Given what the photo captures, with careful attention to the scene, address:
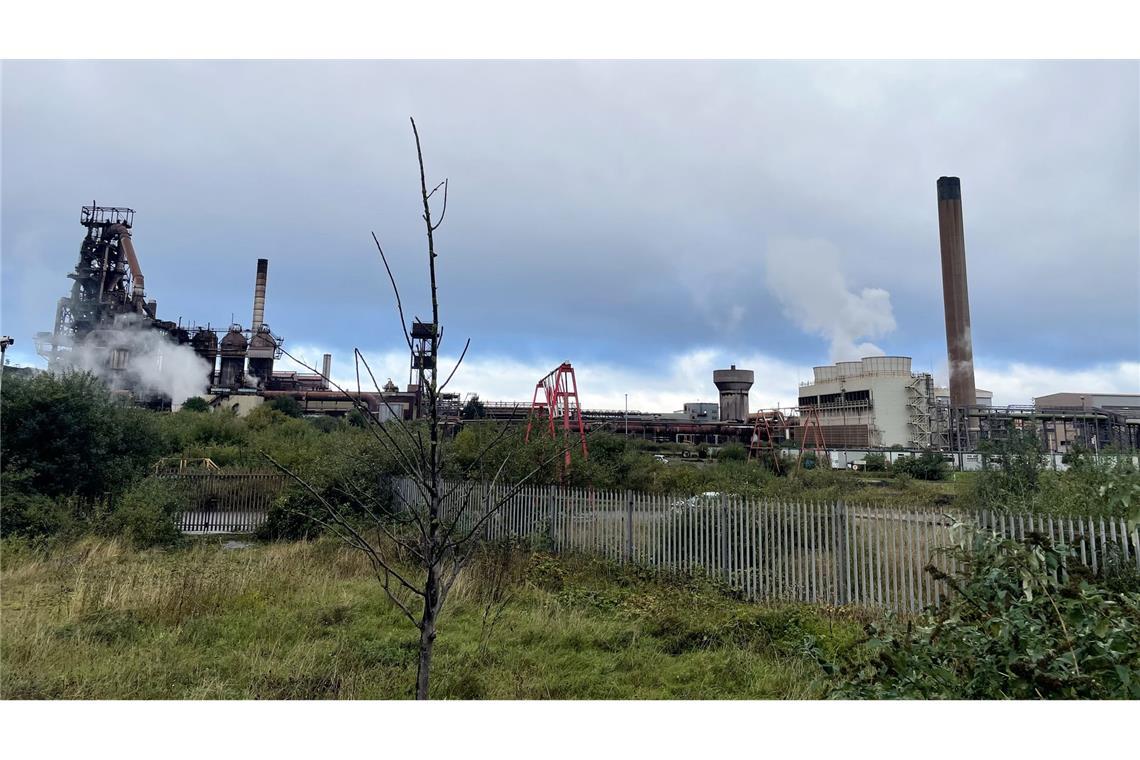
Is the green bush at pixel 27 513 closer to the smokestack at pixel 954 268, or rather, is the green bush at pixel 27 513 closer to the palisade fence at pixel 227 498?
the palisade fence at pixel 227 498

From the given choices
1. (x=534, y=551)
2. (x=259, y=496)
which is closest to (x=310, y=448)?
(x=259, y=496)

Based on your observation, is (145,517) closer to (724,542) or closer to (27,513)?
(27,513)

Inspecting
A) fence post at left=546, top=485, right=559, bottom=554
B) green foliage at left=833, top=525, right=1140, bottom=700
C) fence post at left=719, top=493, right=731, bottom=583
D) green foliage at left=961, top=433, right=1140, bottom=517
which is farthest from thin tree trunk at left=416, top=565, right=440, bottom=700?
fence post at left=546, top=485, right=559, bottom=554

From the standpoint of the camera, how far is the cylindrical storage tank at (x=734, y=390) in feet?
210

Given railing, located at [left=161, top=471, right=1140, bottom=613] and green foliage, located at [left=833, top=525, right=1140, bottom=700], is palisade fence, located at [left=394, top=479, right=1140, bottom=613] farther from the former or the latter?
green foliage, located at [left=833, top=525, right=1140, bottom=700]

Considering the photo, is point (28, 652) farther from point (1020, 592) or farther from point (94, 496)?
point (94, 496)

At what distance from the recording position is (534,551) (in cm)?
1005

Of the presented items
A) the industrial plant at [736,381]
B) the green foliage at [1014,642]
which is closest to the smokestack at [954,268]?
the industrial plant at [736,381]

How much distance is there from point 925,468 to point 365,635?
3734cm

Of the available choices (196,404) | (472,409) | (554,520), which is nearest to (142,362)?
(196,404)

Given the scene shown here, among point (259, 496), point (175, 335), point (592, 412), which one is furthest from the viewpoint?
point (592, 412)

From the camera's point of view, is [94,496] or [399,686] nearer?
[399,686]

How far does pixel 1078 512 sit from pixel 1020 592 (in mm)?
5563

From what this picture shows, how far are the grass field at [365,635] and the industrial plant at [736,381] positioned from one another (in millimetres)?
28051
